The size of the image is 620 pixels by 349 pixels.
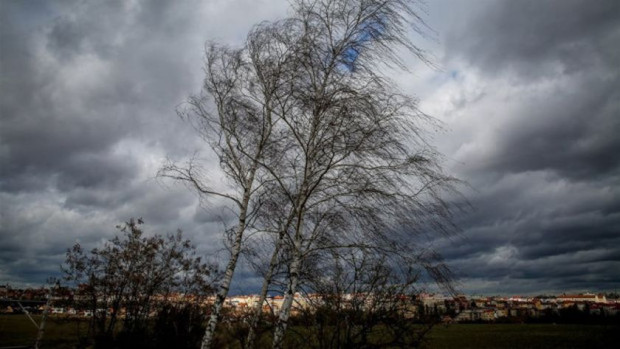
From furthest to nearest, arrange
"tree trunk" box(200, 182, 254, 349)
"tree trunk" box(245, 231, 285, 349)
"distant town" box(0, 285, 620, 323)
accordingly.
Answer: "tree trunk" box(200, 182, 254, 349), "tree trunk" box(245, 231, 285, 349), "distant town" box(0, 285, 620, 323)

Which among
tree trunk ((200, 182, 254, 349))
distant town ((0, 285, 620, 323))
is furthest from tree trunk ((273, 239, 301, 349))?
tree trunk ((200, 182, 254, 349))

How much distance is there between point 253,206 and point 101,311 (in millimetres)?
9497

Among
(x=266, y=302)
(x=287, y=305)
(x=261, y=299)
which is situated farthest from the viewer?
(x=261, y=299)

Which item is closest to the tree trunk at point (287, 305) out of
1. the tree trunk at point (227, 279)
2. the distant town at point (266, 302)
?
the distant town at point (266, 302)

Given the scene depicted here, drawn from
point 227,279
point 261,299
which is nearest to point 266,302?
point 227,279

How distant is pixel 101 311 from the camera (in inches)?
544

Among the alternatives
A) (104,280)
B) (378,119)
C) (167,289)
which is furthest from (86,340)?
(378,119)

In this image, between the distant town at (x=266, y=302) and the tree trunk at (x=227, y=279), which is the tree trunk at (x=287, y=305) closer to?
the distant town at (x=266, y=302)

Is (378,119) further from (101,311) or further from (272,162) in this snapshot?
(101,311)

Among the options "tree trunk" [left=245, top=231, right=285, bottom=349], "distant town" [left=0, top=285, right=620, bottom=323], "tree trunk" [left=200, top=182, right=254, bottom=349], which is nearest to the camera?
"distant town" [left=0, top=285, right=620, bottom=323]

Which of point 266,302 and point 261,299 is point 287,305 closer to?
point 266,302

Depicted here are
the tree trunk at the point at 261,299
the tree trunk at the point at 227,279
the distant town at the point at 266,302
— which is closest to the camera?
the distant town at the point at 266,302

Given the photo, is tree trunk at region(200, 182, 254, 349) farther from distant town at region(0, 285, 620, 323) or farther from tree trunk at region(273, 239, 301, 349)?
tree trunk at region(273, 239, 301, 349)

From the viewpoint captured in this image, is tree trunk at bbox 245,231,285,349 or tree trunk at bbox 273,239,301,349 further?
tree trunk at bbox 245,231,285,349
